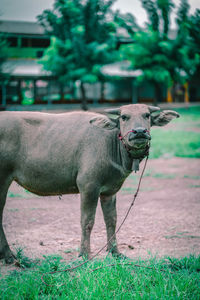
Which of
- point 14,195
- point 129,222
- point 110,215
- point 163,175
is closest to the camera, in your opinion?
point 110,215

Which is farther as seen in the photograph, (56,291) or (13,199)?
(13,199)

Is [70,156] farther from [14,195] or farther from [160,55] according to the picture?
[160,55]

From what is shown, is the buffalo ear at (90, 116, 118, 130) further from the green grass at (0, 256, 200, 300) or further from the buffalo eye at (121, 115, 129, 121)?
the green grass at (0, 256, 200, 300)

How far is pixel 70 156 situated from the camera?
4.57 meters

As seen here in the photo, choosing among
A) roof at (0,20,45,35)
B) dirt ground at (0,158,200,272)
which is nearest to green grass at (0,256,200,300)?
dirt ground at (0,158,200,272)

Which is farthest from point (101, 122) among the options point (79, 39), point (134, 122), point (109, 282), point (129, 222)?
point (79, 39)

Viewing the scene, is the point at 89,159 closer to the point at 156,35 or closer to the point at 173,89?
the point at 156,35

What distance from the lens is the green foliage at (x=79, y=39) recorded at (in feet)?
97.7

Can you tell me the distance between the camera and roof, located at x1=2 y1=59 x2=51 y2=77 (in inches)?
1292

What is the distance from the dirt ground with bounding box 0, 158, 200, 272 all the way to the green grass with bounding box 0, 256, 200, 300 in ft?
1.72

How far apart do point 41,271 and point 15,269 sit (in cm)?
56

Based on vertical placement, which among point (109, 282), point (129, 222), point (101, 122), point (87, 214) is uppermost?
point (101, 122)

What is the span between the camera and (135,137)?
396 cm

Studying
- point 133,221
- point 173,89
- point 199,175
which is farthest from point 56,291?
point 173,89
